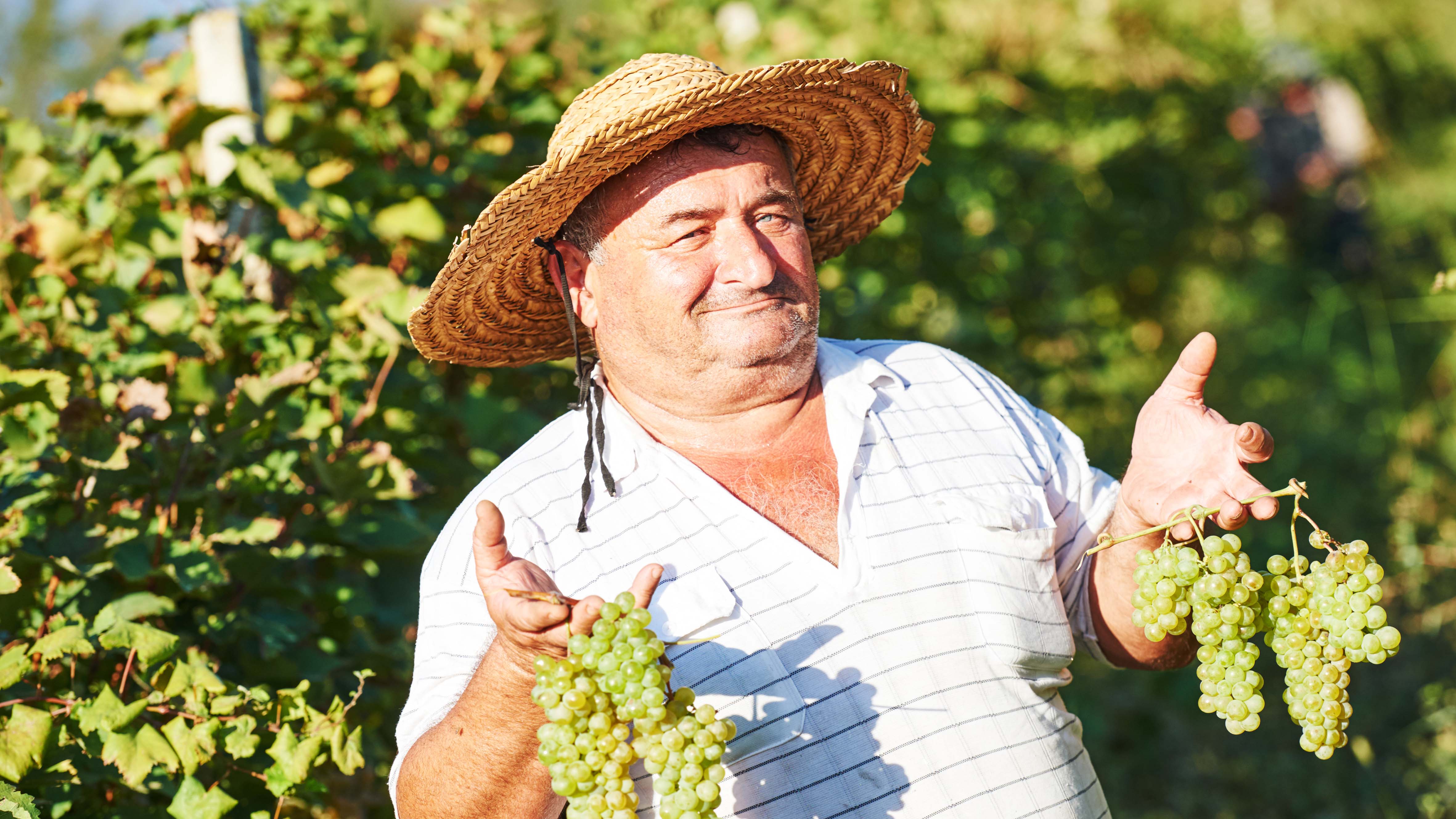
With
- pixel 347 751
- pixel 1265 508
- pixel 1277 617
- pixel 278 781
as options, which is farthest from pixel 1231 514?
pixel 278 781

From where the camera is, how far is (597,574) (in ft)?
5.90

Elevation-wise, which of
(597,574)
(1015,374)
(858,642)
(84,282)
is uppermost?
(84,282)

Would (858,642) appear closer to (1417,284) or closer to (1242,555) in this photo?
(1242,555)

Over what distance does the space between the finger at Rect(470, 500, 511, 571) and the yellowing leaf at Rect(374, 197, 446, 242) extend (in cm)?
145

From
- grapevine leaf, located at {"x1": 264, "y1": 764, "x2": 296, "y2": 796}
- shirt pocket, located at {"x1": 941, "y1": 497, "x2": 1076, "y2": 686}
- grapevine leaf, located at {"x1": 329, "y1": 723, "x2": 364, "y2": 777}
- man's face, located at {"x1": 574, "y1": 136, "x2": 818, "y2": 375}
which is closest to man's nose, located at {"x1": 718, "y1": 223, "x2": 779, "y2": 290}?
man's face, located at {"x1": 574, "y1": 136, "x2": 818, "y2": 375}

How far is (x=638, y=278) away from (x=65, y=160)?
1.58 meters

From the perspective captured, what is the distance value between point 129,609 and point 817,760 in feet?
3.71

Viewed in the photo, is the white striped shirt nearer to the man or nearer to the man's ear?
the man

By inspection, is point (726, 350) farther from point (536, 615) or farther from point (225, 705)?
point (225, 705)

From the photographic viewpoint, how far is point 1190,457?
1.78m

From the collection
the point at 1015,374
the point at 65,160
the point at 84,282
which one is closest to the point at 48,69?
the point at 65,160

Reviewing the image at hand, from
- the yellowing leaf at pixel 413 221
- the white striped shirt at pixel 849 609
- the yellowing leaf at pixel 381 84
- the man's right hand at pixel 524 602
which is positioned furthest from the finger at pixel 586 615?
the yellowing leaf at pixel 381 84

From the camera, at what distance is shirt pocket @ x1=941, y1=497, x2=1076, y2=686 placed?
1.89 metres

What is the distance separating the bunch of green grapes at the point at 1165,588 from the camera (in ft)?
5.19
